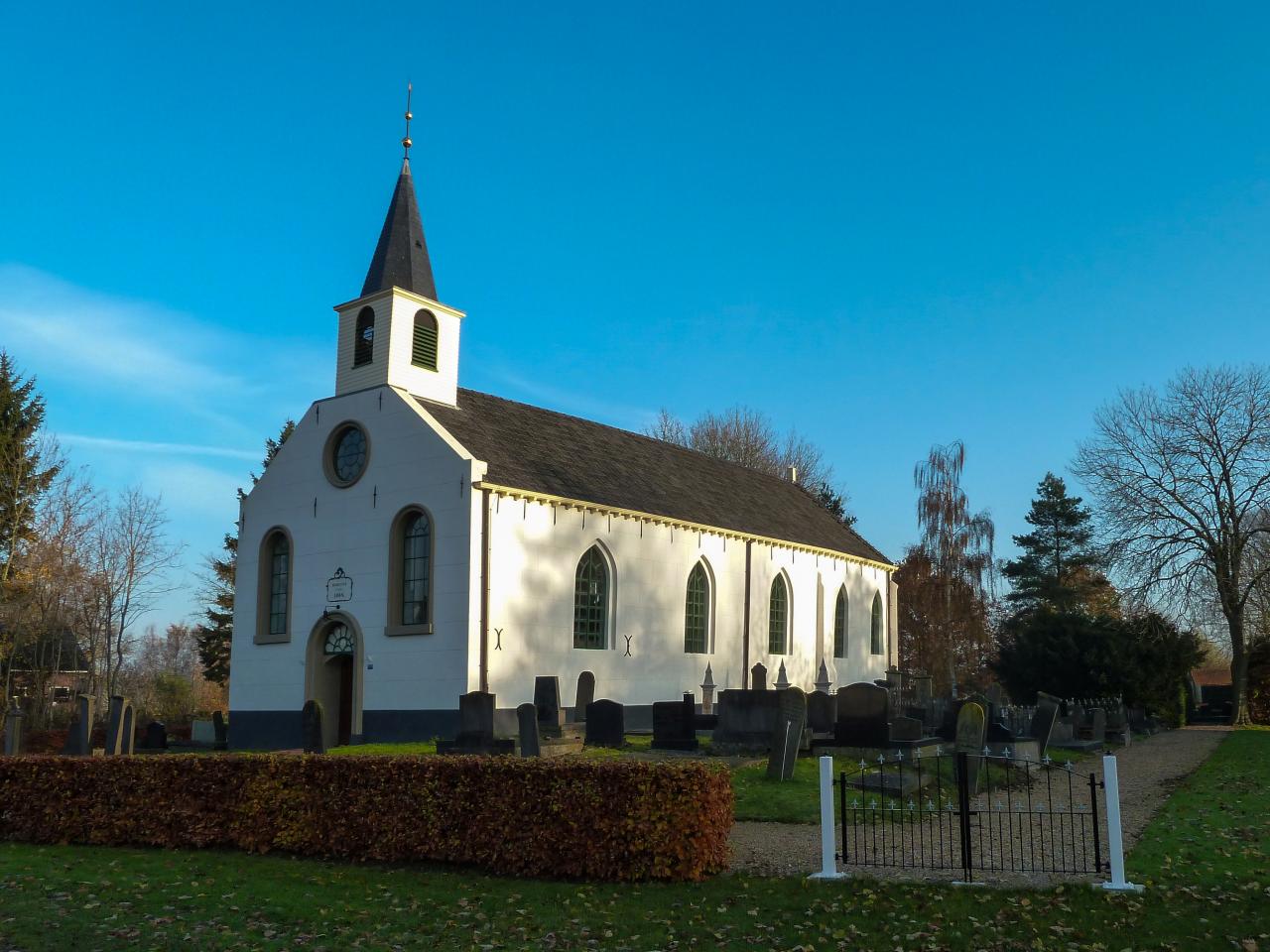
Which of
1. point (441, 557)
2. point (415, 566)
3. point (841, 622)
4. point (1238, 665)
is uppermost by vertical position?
point (441, 557)

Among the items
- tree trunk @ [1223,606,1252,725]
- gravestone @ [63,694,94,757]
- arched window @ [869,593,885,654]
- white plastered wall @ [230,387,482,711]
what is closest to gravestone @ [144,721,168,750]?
white plastered wall @ [230,387,482,711]

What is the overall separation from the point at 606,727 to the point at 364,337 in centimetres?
1238

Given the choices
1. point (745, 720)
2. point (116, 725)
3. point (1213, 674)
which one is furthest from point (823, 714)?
point (1213, 674)

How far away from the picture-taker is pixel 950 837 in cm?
1099

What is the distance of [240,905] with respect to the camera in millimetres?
9398

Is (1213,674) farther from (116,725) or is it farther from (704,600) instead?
(116,725)

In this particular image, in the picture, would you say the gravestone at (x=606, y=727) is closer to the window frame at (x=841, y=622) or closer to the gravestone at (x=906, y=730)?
the gravestone at (x=906, y=730)

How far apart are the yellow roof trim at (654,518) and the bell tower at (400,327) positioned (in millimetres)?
4033

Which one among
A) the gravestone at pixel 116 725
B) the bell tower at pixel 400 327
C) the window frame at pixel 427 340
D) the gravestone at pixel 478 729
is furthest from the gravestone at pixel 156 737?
the gravestone at pixel 478 729

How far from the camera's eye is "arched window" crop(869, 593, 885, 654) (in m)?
40.0

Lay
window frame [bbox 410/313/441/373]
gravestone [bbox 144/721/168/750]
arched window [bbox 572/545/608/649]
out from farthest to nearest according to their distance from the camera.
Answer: gravestone [bbox 144/721/168/750] < window frame [bbox 410/313/441/373] < arched window [bbox 572/545/608/649]

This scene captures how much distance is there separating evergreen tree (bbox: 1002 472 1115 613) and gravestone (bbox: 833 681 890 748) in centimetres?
4406

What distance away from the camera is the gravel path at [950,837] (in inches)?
398

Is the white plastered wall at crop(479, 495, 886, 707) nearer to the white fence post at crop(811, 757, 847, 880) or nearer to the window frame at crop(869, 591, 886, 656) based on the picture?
the window frame at crop(869, 591, 886, 656)
